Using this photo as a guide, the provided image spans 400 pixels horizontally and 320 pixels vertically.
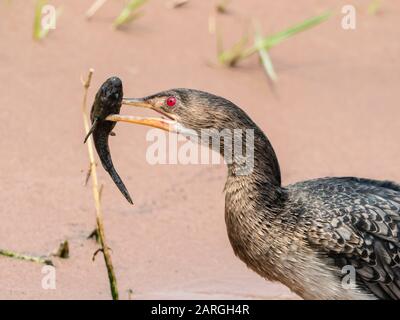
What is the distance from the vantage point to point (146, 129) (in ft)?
28.9

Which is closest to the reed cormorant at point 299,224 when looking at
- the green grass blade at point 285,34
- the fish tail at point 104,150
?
the fish tail at point 104,150

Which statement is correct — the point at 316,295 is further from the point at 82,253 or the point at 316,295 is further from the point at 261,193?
the point at 82,253

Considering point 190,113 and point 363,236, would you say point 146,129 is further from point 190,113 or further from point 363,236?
point 363,236

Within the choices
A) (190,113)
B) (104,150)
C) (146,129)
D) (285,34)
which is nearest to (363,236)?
(190,113)

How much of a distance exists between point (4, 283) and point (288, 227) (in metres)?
1.78

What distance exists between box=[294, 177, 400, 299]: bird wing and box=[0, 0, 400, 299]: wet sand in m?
1.20

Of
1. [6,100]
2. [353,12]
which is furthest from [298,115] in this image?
[6,100]

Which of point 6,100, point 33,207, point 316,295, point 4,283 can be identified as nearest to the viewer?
point 316,295

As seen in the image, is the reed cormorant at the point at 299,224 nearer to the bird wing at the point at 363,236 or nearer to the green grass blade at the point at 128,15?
→ the bird wing at the point at 363,236

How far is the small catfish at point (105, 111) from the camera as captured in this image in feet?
20.7

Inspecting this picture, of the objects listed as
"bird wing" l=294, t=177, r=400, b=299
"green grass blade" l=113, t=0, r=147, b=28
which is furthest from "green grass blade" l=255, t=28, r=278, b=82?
"bird wing" l=294, t=177, r=400, b=299

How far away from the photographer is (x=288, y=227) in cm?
642

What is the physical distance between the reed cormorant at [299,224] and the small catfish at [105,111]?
0.18ft

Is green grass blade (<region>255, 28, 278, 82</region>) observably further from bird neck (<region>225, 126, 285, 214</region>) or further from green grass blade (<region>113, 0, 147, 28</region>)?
bird neck (<region>225, 126, 285, 214</region>)
